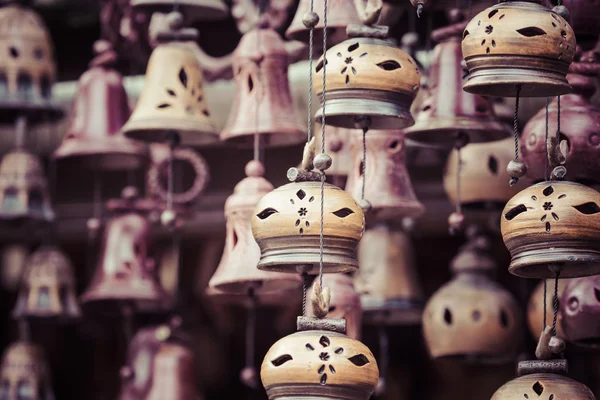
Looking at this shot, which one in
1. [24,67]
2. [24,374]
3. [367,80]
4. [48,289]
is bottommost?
[24,374]

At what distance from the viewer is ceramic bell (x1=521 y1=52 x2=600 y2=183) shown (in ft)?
11.8

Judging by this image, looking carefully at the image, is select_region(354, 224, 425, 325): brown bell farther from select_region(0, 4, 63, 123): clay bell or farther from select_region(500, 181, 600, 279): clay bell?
select_region(500, 181, 600, 279): clay bell

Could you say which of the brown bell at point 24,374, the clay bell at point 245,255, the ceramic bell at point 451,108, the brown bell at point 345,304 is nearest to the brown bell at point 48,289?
the brown bell at point 24,374

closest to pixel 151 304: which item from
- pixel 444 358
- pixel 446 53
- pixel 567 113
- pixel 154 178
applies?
pixel 154 178

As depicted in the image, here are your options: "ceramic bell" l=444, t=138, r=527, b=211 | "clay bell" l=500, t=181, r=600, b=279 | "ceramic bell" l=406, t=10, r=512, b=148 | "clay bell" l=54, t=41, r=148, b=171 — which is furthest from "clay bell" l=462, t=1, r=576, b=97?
"clay bell" l=54, t=41, r=148, b=171

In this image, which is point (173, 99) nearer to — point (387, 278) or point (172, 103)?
point (172, 103)

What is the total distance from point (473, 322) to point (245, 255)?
66 cm

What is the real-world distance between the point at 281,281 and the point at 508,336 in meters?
0.66

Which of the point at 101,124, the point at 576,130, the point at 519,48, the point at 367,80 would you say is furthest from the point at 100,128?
the point at 519,48

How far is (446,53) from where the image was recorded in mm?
4066

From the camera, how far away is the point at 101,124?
452cm

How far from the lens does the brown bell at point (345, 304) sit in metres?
3.91

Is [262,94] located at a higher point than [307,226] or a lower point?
higher

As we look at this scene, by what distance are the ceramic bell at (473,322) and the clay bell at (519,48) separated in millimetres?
1065
